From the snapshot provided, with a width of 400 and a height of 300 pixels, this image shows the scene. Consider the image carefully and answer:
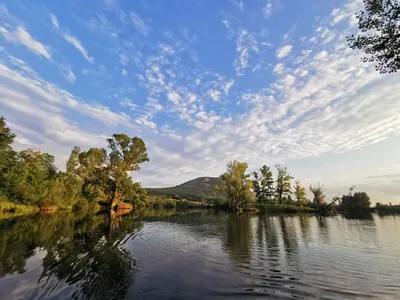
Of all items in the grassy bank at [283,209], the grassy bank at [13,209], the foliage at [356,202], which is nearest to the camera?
the grassy bank at [13,209]

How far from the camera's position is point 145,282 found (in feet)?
27.0

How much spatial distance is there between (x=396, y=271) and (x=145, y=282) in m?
11.1

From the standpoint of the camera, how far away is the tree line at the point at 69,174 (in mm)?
35344

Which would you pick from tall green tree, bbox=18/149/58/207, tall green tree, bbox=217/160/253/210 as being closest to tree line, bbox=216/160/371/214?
tall green tree, bbox=217/160/253/210

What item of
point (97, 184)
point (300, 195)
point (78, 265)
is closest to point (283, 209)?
point (300, 195)

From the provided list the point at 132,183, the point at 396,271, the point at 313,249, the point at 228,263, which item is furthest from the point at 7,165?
the point at 396,271

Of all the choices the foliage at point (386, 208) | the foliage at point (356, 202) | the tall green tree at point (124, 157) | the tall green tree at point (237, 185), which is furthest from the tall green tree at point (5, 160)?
the foliage at point (386, 208)

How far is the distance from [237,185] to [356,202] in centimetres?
4051

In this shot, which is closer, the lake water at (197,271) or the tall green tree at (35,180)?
the lake water at (197,271)

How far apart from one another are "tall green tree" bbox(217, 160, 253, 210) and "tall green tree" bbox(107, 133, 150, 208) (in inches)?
1099

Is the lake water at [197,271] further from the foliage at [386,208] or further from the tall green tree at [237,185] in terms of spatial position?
the foliage at [386,208]

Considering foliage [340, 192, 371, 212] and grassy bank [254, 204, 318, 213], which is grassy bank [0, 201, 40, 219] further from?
foliage [340, 192, 371, 212]

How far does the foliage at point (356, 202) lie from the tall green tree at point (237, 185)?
3349 cm

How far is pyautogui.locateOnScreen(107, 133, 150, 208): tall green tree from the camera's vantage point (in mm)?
48875
